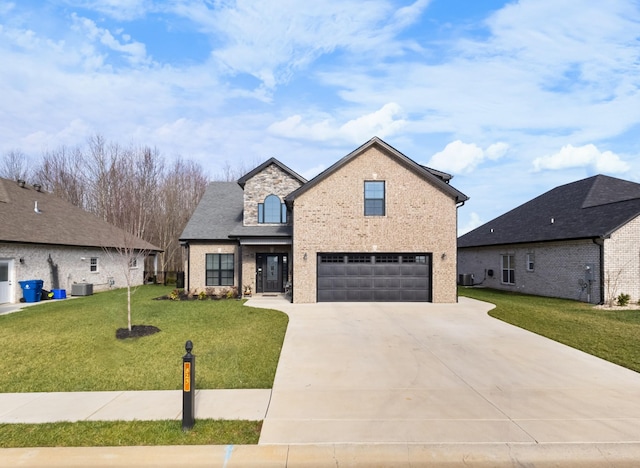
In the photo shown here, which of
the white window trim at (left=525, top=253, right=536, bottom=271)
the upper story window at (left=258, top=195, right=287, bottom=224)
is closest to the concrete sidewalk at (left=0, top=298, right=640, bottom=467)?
the upper story window at (left=258, top=195, right=287, bottom=224)

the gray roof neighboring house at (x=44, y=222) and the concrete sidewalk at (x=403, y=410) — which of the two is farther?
the gray roof neighboring house at (x=44, y=222)

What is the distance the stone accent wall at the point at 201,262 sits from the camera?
2056 centimetres

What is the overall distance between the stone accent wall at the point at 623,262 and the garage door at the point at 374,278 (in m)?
8.44

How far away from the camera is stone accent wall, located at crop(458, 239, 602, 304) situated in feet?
58.9

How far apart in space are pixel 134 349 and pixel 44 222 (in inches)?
696

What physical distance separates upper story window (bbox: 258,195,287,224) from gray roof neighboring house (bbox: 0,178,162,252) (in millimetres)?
6840

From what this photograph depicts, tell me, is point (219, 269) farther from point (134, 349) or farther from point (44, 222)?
point (134, 349)

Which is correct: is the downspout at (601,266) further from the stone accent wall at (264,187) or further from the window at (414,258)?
the stone accent wall at (264,187)

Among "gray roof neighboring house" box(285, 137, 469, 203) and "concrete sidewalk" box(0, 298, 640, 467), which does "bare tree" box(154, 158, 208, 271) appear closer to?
"gray roof neighboring house" box(285, 137, 469, 203)

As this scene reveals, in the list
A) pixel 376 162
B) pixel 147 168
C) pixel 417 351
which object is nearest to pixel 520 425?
pixel 417 351

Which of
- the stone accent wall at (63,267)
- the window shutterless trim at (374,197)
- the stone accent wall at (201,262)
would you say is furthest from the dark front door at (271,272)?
the stone accent wall at (63,267)

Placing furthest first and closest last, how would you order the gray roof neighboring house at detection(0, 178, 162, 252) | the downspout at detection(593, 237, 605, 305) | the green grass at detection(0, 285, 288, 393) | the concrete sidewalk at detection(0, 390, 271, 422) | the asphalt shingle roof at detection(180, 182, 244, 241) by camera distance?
the asphalt shingle roof at detection(180, 182, 244, 241) < the gray roof neighboring house at detection(0, 178, 162, 252) < the downspout at detection(593, 237, 605, 305) < the green grass at detection(0, 285, 288, 393) < the concrete sidewalk at detection(0, 390, 271, 422)

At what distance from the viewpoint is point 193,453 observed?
4.38 meters

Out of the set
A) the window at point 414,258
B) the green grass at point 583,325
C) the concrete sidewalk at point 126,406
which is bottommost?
the green grass at point 583,325
